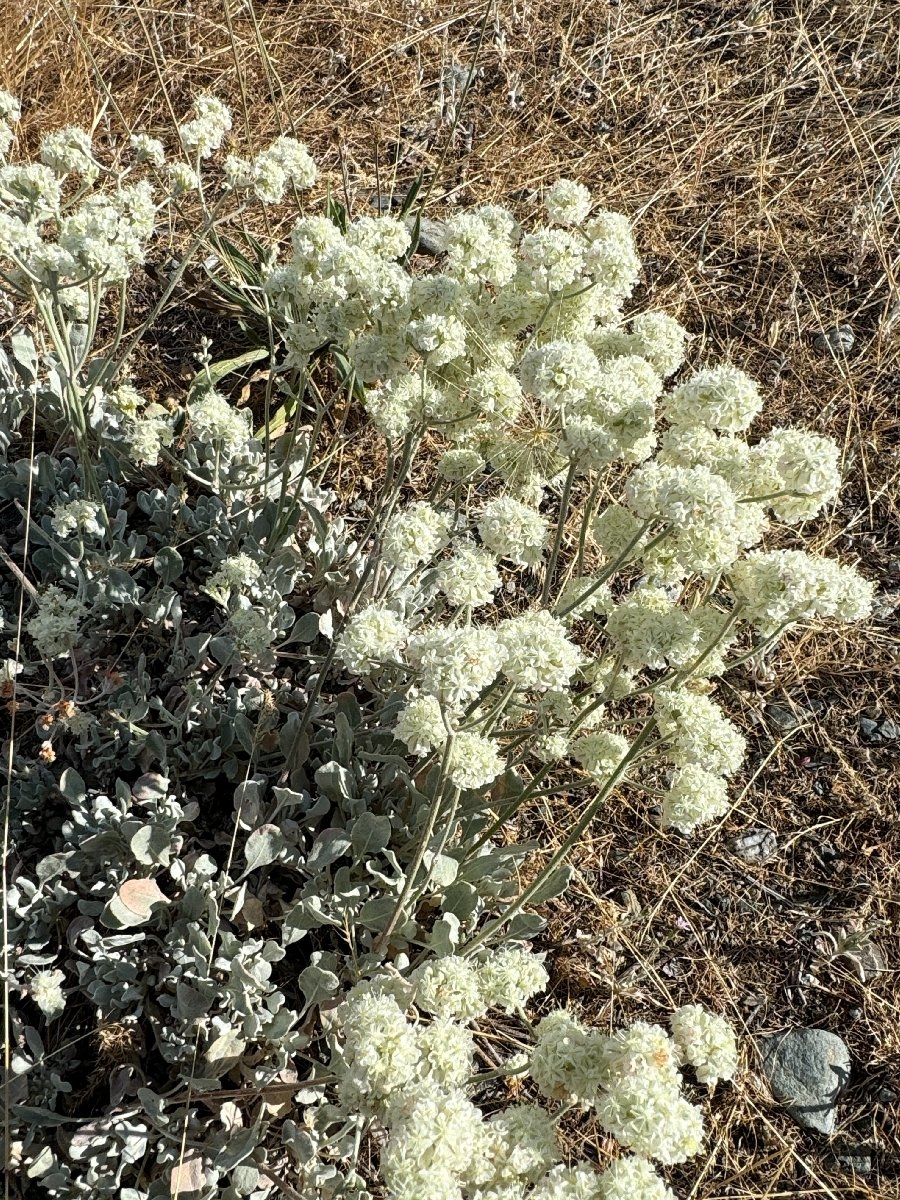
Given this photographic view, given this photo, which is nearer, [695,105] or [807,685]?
[807,685]

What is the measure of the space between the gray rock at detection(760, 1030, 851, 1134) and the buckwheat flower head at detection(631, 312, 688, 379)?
2.29m

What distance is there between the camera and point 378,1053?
1.90 metres

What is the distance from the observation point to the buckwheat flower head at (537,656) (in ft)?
7.01

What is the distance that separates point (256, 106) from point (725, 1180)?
5211mm

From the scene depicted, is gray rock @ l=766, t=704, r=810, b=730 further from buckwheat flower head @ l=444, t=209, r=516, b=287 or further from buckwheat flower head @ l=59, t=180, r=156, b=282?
buckwheat flower head @ l=59, t=180, r=156, b=282

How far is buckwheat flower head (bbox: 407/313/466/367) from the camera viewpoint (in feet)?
7.84

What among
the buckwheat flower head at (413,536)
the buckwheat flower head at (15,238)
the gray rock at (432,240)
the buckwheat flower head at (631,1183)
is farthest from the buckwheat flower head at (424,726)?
the gray rock at (432,240)

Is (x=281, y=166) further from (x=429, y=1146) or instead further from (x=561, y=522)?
(x=429, y=1146)

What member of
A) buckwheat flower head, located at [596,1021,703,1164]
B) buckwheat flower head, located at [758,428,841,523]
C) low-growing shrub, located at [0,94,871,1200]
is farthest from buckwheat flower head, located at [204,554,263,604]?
buckwheat flower head, located at [596,1021,703,1164]

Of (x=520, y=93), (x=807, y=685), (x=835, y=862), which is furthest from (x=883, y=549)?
(x=520, y=93)

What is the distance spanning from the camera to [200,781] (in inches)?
126

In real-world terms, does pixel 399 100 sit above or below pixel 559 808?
above

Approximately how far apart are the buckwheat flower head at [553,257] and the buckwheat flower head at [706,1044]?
5.73 feet

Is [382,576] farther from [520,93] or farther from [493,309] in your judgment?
[520,93]
